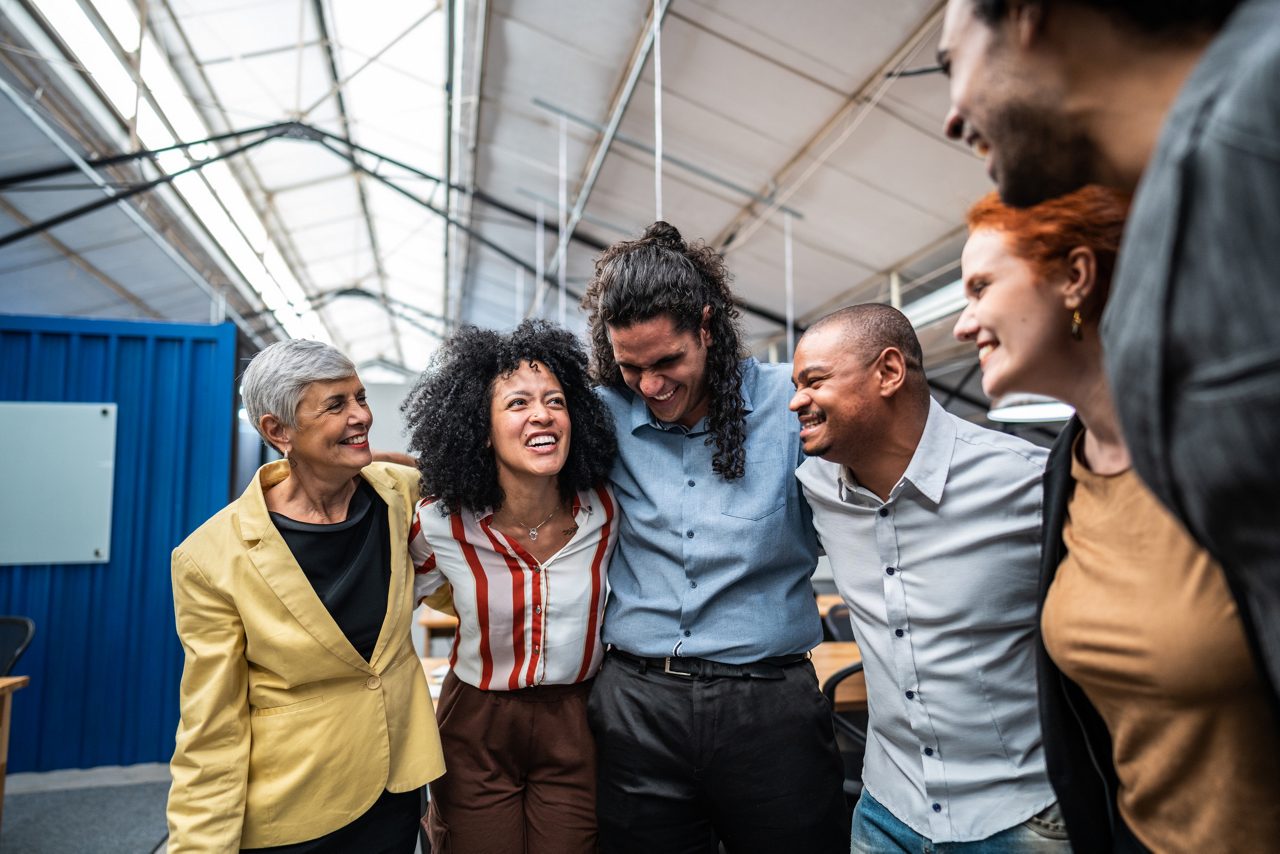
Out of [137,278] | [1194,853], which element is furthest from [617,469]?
[137,278]

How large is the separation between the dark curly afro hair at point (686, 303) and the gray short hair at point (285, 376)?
29.5 inches

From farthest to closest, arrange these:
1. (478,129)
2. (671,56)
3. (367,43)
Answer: (478,129), (367,43), (671,56)

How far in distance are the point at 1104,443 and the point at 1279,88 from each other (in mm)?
847

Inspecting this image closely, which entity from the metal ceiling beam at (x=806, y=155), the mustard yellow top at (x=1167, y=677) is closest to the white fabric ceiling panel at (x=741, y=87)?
the metal ceiling beam at (x=806, y=155)

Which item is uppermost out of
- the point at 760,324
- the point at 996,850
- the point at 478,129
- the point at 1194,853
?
the point at 478,129

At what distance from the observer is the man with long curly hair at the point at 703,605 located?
1.75 metres

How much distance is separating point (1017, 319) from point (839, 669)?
7.91ft

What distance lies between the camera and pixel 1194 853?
3.54 ft

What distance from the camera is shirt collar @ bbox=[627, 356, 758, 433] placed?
6.57 feet

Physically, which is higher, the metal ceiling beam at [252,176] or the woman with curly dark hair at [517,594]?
the metal ceiling beam at [252,176]

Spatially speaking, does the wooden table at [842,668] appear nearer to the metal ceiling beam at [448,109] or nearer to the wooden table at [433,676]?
the wooden table at [433,676]

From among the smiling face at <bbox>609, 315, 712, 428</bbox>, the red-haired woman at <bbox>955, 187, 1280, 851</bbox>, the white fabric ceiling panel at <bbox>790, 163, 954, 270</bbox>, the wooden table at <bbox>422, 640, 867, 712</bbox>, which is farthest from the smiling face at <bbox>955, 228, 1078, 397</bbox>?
the white fabric ceiling panel at <bbox>790, 163, 954, 270</bbox>

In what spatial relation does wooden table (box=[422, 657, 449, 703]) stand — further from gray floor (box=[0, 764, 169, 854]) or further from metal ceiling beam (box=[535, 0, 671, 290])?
metal ceiling beam (box=[535, 0, 671, 290])

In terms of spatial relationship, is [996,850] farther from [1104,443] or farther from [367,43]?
[367,43]
